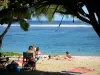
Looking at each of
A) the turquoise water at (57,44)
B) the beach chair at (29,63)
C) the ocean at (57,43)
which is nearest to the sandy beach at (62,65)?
the beach chair at (29,63)

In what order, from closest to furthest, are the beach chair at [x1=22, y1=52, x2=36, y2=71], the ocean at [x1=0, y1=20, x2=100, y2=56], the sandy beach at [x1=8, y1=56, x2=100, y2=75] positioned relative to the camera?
the beach chair at [x1=22, y1=52, x2=36, y2=71] < the sandy beach at [x1=8, y1=56, x2=100, y2=75] < the ocean at [x1=0, y1=20, x2=100, y2=56]

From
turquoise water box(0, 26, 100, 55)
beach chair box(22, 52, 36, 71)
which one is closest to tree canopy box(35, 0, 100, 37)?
turquoise water box(0, 26, 100, 55)

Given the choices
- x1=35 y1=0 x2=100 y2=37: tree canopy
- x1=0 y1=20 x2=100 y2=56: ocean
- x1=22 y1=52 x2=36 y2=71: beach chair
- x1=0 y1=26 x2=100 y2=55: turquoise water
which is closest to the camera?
x1=35 y1=0 x2=100 y2=37: tree canopy

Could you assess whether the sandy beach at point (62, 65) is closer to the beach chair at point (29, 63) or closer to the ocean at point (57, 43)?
the beach chair at point (29, 63)

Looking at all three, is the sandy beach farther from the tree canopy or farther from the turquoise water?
the tree canopy

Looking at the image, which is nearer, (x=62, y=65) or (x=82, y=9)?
(x=82, y=9)

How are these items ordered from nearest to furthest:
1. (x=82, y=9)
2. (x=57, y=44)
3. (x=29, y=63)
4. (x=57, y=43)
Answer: (x=82, y=9)
(x=29, y=63)
(x=57, y=44)
(x=57, y=43)

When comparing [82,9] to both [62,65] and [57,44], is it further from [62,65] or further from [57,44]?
[57,44]

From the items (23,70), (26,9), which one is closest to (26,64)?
(23,70)

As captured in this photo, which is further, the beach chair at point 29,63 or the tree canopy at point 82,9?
the beach chair at point 29,63

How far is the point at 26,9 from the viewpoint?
9.68 m

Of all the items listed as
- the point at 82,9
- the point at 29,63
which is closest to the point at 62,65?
the point at 29,63

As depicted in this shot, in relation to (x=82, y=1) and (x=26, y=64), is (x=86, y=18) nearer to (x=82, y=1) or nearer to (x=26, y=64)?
(x=82, y=1)

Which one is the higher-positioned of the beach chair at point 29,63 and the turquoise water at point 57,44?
the turquoise water at point 57,44
